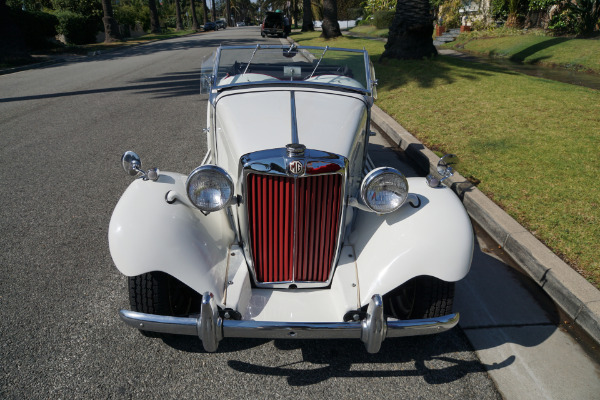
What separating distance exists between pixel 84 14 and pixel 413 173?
30.2m

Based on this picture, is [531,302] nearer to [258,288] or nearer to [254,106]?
[258,288]

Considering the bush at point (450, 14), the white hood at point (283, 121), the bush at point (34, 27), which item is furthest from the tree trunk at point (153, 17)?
the white hood at point (283, 121)

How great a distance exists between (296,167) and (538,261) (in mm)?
2077

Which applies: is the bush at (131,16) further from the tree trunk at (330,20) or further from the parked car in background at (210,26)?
the tree trunk at (330,20)

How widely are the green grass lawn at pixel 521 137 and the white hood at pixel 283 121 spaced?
1930 millimetres

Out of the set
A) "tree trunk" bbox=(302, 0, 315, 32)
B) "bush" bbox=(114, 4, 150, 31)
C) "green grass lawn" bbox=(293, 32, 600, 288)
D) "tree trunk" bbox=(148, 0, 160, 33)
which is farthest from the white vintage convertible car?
"tree trunk" bbox=(148, 0, 160, 33)

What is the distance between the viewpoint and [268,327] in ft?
6.44

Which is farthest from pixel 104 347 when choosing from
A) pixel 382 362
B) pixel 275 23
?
pixel 275 23

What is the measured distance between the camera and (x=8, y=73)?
13.6 metres

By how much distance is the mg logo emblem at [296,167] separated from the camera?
221 centimetres

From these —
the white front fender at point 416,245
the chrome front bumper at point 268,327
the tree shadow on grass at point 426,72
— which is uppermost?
the tree shadow on grass at point 426,72

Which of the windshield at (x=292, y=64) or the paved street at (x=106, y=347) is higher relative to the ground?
the windshield at (x=292, y=64)

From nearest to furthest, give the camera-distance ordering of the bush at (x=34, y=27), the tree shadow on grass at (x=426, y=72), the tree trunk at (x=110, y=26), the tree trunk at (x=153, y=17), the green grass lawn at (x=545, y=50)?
the tree shadow on grass at (x=426, y=72) → the green grass lawn at (x=545, y=50) → the bush at (x=34, y=27) → the tree trunk at (x=110, y=26) → the tree trunk at (x=153, y=17)

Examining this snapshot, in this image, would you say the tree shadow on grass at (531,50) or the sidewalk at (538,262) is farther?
the tree shadow on grass at (531,50)
